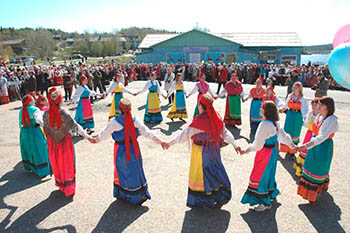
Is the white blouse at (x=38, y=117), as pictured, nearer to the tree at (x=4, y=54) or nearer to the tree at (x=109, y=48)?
the tree at (x=4, y=54)

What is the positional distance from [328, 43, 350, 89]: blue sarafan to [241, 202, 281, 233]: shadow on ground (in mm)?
2213

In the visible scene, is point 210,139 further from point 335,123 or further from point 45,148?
point 45,148

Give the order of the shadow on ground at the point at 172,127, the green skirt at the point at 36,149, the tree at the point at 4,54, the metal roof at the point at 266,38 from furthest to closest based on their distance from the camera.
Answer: the tree at the point at 4,54, the metal roof at the point at 266,38, the shadow on ground at the point at 172,127, the green skirt at the point at 36,149

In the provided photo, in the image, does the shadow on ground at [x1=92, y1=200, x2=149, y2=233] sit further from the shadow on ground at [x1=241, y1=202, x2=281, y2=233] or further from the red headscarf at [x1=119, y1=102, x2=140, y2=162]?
the shadow on ground at [x1=241, y1=202, x2=281, y2=233]

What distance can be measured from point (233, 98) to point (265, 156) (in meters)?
4.71

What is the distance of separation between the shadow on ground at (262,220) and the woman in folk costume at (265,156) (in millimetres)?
89

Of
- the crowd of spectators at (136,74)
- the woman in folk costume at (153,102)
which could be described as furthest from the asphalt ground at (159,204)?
the crowd of spectators at (136,74)

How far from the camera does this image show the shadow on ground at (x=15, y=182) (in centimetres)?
439

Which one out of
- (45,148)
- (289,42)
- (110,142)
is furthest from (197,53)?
(45,148)

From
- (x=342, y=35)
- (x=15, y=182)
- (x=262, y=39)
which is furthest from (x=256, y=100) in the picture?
(x=262, y=39)

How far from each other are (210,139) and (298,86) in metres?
2.97

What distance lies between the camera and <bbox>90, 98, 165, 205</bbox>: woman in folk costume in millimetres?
3935

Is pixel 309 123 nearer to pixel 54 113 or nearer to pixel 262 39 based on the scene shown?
pixel 54 113

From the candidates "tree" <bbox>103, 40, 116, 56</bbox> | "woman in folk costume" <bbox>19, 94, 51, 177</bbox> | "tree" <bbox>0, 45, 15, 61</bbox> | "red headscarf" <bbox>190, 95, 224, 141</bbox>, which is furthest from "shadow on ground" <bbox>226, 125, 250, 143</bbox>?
"tree" <bbox>103, 40, 116, 56</bbox>
